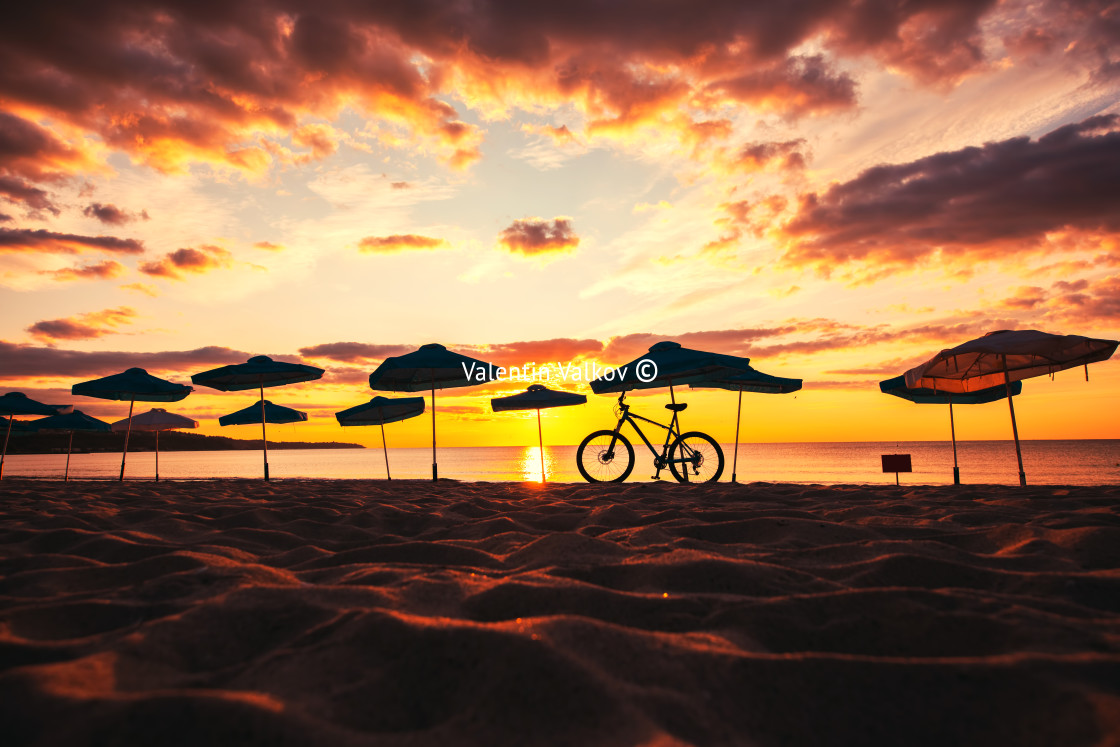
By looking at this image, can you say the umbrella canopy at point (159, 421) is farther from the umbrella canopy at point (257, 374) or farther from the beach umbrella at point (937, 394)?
the beach umbrella at point (937, 394)

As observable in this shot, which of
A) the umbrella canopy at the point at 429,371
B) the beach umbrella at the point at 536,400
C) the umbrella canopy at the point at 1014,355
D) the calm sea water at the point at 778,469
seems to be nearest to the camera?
the umbrella canopy at the point at 1014,355

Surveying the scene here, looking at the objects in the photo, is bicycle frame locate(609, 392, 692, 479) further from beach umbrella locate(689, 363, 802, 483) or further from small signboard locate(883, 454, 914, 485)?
small signboard locate(883, 454, 914, 485)

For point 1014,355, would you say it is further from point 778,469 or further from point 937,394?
point 778,469

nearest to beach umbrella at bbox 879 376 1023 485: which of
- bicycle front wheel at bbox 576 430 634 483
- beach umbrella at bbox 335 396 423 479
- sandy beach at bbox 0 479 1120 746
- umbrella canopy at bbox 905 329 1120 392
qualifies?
umbrella canopy at bbox 905 329 1120 392

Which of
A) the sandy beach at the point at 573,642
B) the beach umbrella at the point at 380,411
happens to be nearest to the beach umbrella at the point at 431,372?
the beach umbrella at the point at 380,411

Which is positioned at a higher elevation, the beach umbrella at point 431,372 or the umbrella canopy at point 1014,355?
the beach umbrella at point 431,372

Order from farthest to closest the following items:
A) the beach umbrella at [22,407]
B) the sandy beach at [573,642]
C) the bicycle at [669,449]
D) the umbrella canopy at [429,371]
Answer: the beach umbrella at [22,407]
the umbrella canopy at [429,371]
the bicycle at [669,449]
the sandy beach at [573,642]

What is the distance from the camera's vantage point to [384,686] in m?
1.37

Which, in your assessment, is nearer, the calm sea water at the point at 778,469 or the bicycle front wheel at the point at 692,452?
the bicycle front wheel at the point at 692,452

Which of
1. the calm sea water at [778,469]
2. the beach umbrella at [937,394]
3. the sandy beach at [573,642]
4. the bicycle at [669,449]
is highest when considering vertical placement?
the beach umbrella at [937,394]

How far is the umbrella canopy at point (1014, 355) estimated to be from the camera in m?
6.53

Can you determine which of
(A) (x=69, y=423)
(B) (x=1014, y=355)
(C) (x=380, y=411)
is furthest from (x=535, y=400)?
(A) (x=69, y=423)

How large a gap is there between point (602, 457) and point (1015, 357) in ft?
22.4

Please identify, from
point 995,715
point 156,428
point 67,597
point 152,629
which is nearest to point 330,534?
point 67,597
